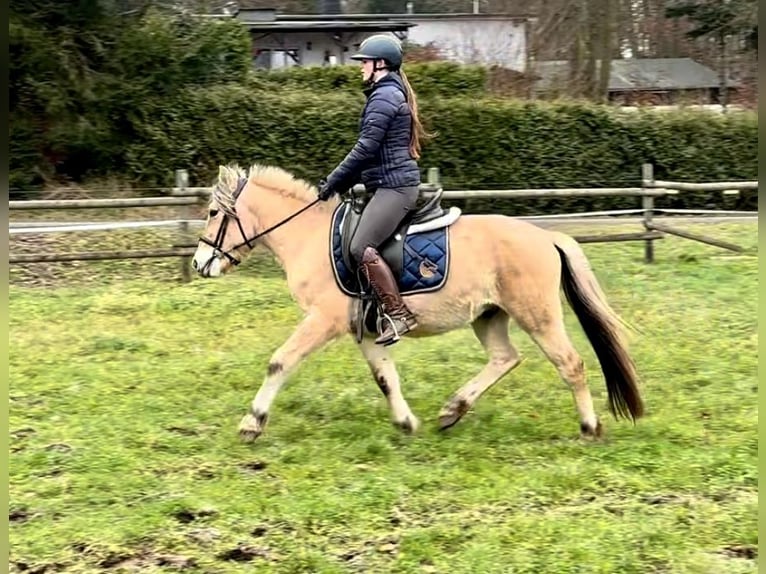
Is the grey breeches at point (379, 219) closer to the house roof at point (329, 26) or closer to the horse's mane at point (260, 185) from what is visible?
the horse's mane at point (260, 185)

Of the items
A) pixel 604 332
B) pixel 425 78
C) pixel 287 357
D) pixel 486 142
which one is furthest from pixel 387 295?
pixel 425 78

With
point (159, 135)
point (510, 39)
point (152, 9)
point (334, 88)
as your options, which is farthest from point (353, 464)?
point (510, 39)

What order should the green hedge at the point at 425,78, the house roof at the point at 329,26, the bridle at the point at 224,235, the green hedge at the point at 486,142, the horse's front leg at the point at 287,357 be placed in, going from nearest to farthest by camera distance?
the horse's front leg at the point at 287,357 < the bridle at the point at 224,235 < the green hedge at the point at 486,142 < the green hedge at the point at 425,78 < the house roof at the point at 329,26

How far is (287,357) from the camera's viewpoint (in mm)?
5398

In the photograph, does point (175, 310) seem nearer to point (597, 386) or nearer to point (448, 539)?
point (597, 386)

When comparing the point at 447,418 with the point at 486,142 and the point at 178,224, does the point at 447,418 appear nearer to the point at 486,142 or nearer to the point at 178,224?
the point at 178,224

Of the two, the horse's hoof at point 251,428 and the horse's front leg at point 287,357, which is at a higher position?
the horse's front leg at point 287,357

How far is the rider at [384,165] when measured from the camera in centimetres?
531

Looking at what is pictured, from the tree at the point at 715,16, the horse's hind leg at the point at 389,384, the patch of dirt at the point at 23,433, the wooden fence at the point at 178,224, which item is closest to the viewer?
the patch of dirt at the point at 23,433

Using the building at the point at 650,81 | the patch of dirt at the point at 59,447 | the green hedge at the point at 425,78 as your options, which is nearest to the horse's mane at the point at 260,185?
the patch of dirt at the point at 59,447

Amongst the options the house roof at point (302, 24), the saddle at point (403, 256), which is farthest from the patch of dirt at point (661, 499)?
the house roof at point (302, 24)

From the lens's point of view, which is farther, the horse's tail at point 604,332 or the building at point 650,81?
the building at point 650,81

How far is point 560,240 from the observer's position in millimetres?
5660

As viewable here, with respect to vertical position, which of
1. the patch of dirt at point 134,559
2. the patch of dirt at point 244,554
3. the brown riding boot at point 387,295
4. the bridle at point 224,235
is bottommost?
the patch of dirt at point 244,554
